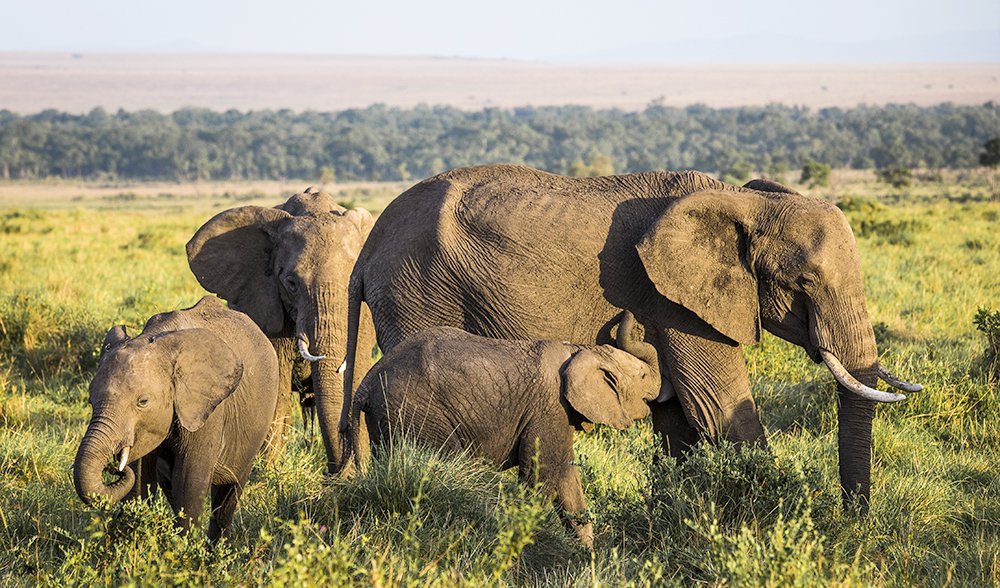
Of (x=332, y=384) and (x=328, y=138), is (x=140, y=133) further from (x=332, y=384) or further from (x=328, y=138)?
(x=332, y=384)

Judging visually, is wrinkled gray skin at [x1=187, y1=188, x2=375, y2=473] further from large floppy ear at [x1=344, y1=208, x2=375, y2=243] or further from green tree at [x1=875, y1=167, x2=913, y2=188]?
green tree at [x1=875, y1=167, x2=913, y2=188]

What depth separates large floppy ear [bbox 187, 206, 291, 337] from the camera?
25.6 ft

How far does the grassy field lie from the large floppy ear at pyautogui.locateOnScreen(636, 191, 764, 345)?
2.04 ft

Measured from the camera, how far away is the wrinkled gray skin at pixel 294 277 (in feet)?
23.7

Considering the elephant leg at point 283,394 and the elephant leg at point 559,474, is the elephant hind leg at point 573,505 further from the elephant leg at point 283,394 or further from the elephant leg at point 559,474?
the elephant leg at point 283,394

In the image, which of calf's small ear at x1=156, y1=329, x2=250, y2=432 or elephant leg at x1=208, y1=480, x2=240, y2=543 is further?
elephant leg at x1=208, y1=480, x2=240, y2=543

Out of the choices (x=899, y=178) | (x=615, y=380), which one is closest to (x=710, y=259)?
(x=615, y=380)

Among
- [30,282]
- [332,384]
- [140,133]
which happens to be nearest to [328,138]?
[140,133]

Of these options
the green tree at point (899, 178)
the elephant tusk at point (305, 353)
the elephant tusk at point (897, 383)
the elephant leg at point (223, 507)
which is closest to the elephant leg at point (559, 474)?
the elephant leg at point (223, 507)

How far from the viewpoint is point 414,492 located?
16.8 ft

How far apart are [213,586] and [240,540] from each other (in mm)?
859

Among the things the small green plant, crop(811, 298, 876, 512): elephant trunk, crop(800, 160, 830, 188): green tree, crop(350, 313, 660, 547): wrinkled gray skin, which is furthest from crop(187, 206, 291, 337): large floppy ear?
crop(800, 160, 830, 188): green tree

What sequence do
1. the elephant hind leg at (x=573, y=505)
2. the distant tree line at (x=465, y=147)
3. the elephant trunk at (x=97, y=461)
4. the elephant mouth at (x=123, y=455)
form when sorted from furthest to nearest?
the distant tree line at (x=465, y=147) → the elephant hind leg at (x=573, y=505) → the elephant mouth at (x=123, y=455) → the elephant trunk at (x=97, y=461)

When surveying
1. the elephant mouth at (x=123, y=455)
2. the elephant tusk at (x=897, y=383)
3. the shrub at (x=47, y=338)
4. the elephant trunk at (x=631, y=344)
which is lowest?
the shrub at (x=47, y=338)
